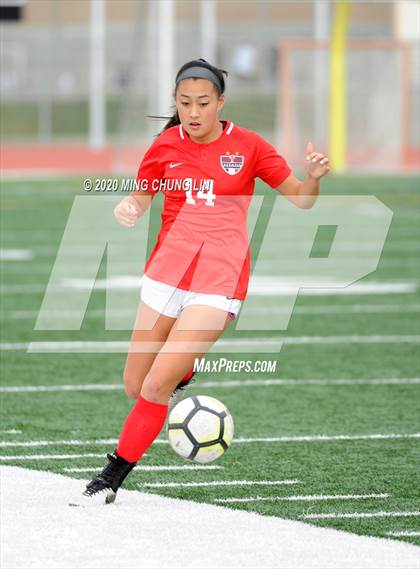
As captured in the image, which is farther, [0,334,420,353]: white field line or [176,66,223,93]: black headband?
[0,334,420,353]: white field line

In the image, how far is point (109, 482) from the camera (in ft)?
19.1

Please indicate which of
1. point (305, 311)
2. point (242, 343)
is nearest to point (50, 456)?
point (242, 343)

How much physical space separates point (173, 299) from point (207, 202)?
16.5 inches

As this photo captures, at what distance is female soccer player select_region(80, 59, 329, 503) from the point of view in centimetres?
579

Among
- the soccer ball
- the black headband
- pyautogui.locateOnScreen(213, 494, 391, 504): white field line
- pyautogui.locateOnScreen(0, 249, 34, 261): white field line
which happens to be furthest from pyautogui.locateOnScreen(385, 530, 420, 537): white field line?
pyautogui.locateOnScreen(0, 249, 34, 261): white field line

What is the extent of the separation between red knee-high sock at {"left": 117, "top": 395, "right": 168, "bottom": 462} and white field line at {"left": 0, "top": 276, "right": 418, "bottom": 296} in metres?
6.67

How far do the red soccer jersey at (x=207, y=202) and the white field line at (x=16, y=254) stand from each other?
9260 millimetres

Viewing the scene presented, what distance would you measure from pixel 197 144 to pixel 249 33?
33.2 metres

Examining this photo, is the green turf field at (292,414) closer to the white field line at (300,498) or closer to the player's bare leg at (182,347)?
the white field line at (300,498)

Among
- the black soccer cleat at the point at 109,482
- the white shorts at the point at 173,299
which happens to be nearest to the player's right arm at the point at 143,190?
the white shorts at the point at 173,299

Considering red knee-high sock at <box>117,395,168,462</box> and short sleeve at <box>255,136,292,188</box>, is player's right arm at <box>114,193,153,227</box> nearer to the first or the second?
short sleeve at <box>255,136,292,188</box>

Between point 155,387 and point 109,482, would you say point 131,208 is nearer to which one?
point 155,387

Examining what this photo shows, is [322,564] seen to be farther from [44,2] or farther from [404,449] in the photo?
[44,2]

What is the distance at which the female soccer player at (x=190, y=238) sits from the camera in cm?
579
